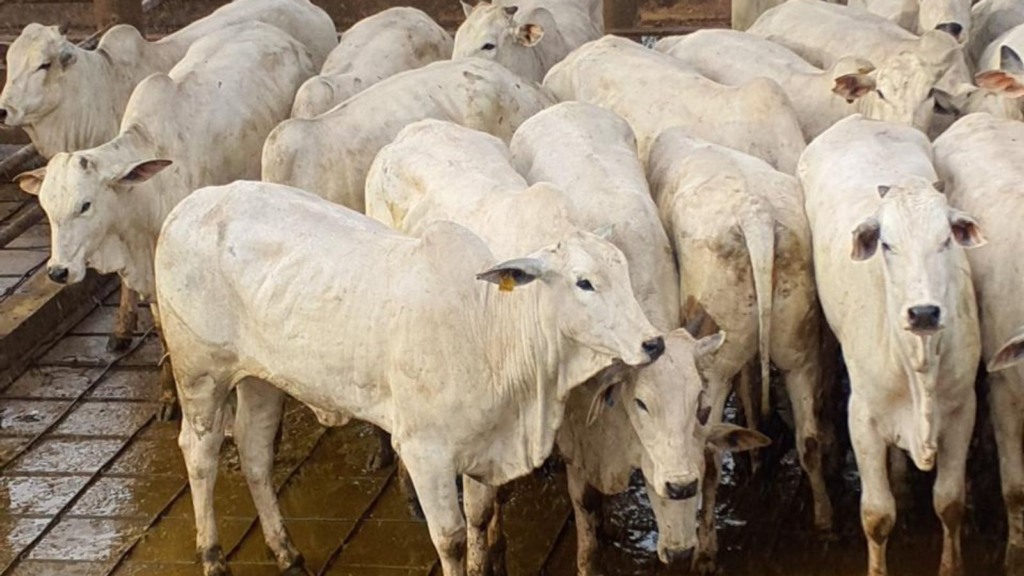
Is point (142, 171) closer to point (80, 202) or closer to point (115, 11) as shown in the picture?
point (80, 202)

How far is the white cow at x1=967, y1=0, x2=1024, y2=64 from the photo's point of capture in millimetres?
10898

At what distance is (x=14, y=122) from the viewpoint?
10.4m

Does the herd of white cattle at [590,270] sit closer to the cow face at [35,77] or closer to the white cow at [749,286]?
the white cow at [749,286]

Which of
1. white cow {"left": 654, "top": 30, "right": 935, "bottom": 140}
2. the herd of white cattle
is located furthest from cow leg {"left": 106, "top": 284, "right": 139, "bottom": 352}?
white cow {"left": 654, "top": 30, "right": 935, "bottom": 140}

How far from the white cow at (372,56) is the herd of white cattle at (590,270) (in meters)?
0.16

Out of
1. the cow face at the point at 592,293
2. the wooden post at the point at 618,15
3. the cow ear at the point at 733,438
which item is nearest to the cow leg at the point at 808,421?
the cow ear at the point at 733,438

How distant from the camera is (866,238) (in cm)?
645

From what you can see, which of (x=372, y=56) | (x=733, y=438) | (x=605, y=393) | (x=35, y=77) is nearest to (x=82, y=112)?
(x=35, y=77)

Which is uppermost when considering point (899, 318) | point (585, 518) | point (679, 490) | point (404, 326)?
point (899, 318)

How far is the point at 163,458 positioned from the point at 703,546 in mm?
2942

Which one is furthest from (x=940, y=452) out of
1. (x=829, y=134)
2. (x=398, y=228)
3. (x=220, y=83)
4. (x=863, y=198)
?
(x=220, y=83)

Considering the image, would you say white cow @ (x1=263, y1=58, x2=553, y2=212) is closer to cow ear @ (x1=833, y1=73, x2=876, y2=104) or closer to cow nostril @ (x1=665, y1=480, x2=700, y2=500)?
cow ear @ (x1=833, y1=73, x2=876, y2=104)

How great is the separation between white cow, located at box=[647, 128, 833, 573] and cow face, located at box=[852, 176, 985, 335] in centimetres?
76

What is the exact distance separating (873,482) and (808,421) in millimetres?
651
